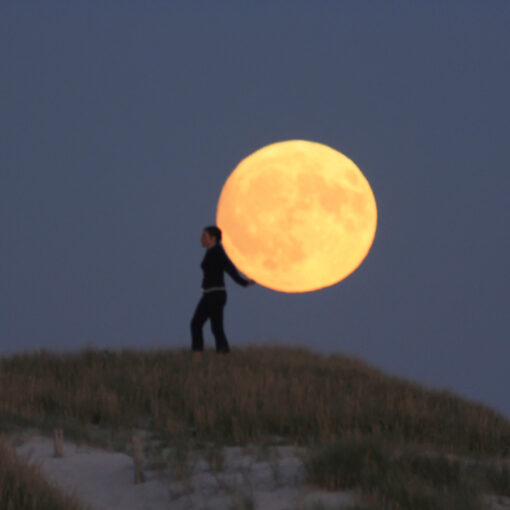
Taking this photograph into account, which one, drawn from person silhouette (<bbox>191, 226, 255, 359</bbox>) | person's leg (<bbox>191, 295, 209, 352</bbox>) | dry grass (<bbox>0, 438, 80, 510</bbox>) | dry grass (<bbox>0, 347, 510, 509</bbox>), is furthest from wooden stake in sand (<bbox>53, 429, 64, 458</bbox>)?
person's leg (<bbox>191, 295, 209, 352</bbox>)

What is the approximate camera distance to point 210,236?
13531mm

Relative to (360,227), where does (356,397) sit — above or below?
below

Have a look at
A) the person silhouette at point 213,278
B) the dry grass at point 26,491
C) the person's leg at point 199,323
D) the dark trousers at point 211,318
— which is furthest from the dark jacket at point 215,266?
the dry grass at point 26,491

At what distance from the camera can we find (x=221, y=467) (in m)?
7.07

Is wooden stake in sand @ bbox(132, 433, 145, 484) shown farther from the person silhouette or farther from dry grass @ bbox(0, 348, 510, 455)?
the person silhouette

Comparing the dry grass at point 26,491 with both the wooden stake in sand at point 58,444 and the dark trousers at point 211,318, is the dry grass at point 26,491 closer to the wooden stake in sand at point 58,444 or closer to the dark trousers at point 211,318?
the wooden stake in sand at point 58,444

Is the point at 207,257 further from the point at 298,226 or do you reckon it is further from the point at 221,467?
the point at 221,467

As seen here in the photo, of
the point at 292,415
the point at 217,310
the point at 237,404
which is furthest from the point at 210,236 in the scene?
the point at 292,415

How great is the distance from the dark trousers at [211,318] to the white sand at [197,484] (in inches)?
223

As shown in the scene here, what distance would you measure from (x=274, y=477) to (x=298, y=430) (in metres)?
2.36

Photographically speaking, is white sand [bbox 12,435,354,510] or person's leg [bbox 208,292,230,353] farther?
person's leg [bbox 208,292,230,353]

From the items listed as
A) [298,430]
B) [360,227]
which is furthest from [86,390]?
[360,227]

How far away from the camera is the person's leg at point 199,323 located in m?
13.6

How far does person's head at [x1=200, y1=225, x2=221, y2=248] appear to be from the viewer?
13.5 meters
